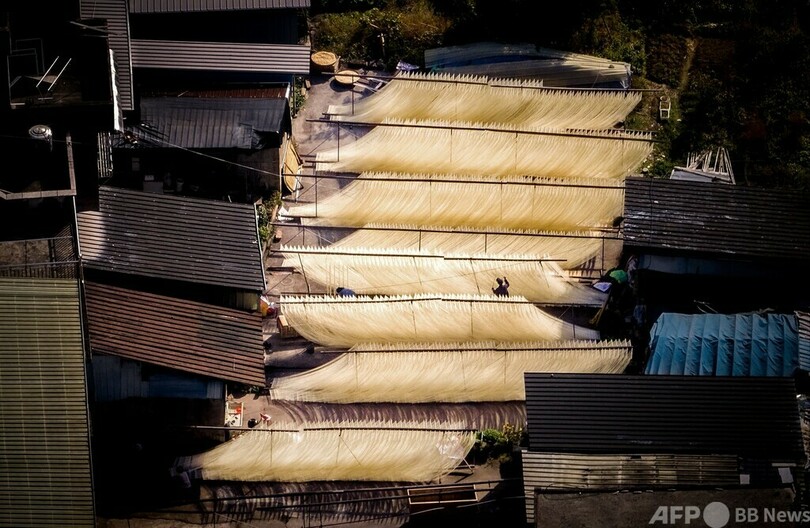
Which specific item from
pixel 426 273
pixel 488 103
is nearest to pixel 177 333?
pixel 426 273

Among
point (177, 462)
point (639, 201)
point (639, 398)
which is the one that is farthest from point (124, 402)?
point (639, 201)

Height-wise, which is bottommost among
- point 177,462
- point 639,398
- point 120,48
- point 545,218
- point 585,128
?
point 177,462

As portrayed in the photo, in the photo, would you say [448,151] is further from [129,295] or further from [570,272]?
[129,295]

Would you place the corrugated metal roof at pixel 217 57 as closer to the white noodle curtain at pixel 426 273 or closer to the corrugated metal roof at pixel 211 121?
the corrugated metal roof at pixel 211 121

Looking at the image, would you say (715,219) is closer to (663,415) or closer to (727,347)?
(727,347)

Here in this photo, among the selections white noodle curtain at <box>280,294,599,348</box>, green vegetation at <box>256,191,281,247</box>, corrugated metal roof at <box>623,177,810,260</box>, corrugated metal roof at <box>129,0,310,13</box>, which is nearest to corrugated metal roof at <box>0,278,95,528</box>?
white noodle curtain at <box>280,294,599,348</box>

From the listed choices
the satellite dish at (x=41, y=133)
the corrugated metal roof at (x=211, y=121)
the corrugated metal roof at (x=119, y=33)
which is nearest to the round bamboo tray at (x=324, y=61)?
the corrugated metal roof at (x=211, y=121)

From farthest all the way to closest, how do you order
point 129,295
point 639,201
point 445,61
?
point 445,61
point 639,201
point 129,295
